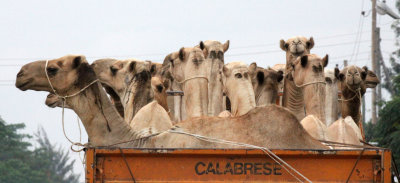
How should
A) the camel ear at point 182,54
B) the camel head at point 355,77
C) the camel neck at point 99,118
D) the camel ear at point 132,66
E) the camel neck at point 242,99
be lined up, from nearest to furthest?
the camel neck at point 99,118, the camel neck at point 242,99, the camel ear at point 132,66, the camel ear at point 182,54, the camel head at point 355,77

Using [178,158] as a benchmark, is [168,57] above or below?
above

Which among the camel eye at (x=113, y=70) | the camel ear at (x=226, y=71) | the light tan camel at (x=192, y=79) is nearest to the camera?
the camel eye at (x=113, y=70)

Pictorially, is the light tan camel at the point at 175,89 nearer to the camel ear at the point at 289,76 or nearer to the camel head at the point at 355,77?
the camel ear at the point at 289,76

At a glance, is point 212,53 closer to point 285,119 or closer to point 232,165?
point 285,119

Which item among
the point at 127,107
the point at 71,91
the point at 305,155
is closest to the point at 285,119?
the point at 305,155

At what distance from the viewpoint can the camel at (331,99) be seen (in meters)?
16.5


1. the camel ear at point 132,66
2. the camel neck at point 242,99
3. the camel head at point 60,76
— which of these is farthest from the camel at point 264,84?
the camel head at point 60,76

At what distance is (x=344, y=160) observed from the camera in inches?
373

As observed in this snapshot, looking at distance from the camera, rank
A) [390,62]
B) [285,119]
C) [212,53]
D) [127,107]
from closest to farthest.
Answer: [285,119]
[127,107]
[212,53]
[390,62]

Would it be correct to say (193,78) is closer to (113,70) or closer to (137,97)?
(113,70)

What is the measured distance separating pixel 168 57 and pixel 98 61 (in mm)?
2115

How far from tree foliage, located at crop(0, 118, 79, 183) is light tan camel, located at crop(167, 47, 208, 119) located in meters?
46.2

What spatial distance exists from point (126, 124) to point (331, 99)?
18.6 ft

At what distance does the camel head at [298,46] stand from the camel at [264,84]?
1.05 metres
